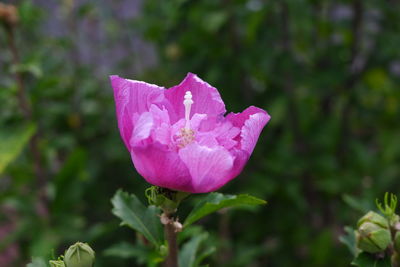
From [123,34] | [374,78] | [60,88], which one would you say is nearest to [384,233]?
[60,88]

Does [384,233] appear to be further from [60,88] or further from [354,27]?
[60,88]

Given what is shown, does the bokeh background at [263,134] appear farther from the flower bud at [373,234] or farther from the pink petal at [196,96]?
the flower bud at [373,234]

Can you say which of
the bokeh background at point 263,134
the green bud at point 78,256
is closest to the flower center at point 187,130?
the green bud at point 78,256

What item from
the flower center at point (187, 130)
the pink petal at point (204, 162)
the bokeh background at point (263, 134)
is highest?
the flower center at point (187, 130)

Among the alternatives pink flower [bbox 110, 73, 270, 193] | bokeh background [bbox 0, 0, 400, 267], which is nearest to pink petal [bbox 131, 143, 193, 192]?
pink flower [bbox 110, 73, 270, 193]

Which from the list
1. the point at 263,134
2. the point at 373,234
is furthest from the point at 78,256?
the point at 263,134

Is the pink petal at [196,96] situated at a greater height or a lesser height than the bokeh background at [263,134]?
greater

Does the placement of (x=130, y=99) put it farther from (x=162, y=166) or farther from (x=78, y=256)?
(x=78, y=256)
